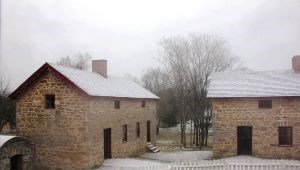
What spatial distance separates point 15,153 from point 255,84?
640 inches

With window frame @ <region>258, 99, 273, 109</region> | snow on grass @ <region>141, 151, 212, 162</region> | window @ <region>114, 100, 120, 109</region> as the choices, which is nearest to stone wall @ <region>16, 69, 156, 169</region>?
window @ <region>114, 100, 120, 109</region>

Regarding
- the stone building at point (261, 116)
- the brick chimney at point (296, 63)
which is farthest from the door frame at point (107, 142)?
the brick chimney at point (296, 63)

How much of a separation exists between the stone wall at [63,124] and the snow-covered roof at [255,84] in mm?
8229

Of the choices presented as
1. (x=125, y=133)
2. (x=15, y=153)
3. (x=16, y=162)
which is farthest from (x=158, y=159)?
(x=15, y=153)

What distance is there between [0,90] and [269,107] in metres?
41.9

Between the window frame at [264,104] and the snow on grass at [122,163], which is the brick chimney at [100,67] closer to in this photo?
the snow on grass at [122,163]

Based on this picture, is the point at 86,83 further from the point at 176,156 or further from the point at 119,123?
the point at 176,156

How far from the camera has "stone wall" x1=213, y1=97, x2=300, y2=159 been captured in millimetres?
21797

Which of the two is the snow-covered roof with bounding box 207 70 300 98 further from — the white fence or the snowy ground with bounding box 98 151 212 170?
the white fence

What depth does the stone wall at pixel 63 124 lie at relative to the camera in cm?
1928

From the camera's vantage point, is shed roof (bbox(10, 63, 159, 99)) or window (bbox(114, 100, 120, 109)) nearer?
shed roof (bbox(10, 63, 159, 99))

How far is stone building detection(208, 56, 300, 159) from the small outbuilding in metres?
12.0

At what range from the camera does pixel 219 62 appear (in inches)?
1571

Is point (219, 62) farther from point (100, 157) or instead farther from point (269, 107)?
point (100, 157)
